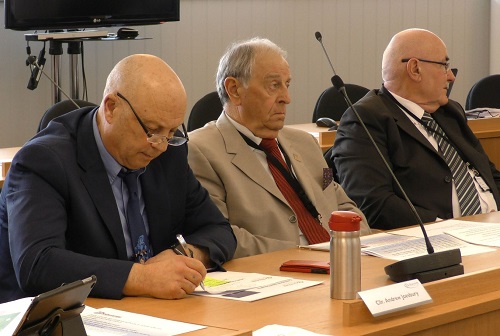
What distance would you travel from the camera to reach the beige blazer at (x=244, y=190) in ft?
10.5

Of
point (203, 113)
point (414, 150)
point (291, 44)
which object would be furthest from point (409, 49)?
point (291, 44)

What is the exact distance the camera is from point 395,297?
81.0 inches

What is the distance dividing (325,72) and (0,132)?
2.77m

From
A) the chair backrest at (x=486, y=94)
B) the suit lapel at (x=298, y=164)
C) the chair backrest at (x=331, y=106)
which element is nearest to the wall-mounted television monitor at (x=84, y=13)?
the chair backrest at (x=331, y=106)

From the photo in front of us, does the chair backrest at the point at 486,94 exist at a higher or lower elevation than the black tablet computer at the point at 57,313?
lower

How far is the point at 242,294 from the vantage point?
2.28 meters

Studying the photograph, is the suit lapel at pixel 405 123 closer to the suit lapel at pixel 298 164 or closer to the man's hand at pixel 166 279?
the suit lapel at pixel 298 164

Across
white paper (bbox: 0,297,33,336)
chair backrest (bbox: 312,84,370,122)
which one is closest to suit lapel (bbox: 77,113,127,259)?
white paper (bbox: 0,297,33,336)

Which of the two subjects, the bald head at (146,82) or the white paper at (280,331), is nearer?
the white paper at (280,331)

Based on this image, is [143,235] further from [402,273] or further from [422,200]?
[422,200]

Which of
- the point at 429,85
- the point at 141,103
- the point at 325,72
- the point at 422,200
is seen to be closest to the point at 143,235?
the point at 141,103

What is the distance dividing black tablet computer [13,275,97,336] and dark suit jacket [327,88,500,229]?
2120 mm

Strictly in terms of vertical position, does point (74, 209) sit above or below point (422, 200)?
above

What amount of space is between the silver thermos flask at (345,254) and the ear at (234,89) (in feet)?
4.56
